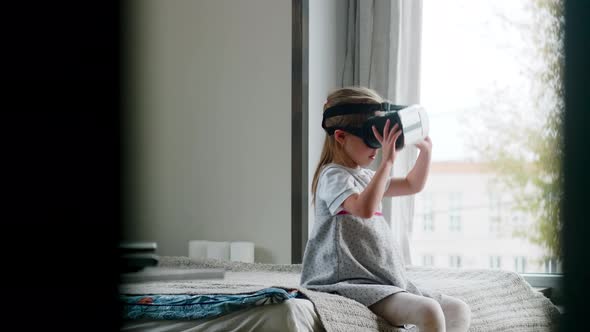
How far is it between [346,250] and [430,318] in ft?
0.72

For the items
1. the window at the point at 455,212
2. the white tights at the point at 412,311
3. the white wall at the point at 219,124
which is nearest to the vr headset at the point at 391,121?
the white tights at the point at 412,311

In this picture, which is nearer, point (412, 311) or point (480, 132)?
point (412, 311)

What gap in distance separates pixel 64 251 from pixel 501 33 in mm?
2481

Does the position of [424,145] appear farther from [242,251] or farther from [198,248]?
[198,248]

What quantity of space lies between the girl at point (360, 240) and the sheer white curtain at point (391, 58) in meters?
1.09

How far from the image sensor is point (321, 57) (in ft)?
8.71

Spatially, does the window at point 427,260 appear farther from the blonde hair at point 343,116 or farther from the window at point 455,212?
the blonde hair at point 343,116

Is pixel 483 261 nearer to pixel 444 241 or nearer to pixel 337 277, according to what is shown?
pixel 444 241

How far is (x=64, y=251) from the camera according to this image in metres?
0.30

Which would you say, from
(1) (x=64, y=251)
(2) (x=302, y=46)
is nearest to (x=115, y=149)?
(1) (x=64, y=251)

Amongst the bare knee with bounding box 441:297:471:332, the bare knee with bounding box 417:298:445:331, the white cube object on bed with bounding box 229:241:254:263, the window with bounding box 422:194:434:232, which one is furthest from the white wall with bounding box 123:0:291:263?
the bare knee with bounding box 417:298:445:331

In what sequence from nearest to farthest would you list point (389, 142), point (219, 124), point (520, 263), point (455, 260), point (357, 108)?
1. point (389, 142)
2. point (357, 108)
3. point (520, 263)
4. point (455, 260)
5. point (219, 124)

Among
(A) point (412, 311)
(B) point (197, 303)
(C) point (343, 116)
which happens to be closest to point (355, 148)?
(C) point (343, 116)

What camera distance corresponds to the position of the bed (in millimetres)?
1137
